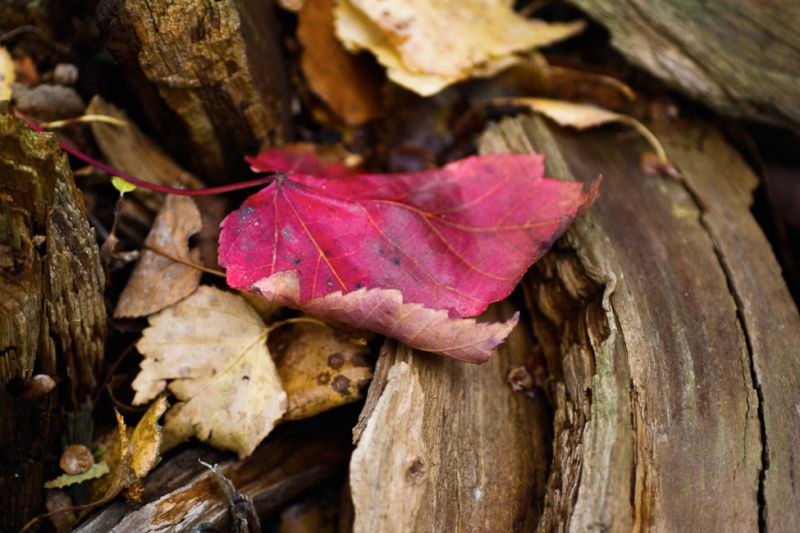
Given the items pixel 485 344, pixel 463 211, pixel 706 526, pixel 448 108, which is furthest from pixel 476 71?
pixel 706 526

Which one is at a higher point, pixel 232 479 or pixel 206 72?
pixel 206 72

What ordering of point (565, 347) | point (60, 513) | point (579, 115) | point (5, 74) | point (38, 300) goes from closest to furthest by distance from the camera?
point (38, 300)
point (60, 513)
point (565, 347)
point (5, 74)
point (579, 115)

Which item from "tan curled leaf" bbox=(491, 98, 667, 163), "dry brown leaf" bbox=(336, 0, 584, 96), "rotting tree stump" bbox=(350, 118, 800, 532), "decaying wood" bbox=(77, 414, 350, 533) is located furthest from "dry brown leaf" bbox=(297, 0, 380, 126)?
"decaying wood" bbox=(77, 414, 350, 533)

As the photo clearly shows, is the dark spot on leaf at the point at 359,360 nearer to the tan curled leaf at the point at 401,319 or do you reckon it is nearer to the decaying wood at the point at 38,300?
the tan curled leaf at the point at 401,319

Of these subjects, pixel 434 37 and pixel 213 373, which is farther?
pixel 434 37

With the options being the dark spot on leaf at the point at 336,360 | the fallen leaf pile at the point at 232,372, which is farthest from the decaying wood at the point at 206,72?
the dark spot on leaf at the point at 336,360

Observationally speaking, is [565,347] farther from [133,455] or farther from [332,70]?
[332,70]

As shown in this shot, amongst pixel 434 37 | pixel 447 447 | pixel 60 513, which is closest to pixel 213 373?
pixel 60 513

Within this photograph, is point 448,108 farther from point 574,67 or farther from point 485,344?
point 485,344
